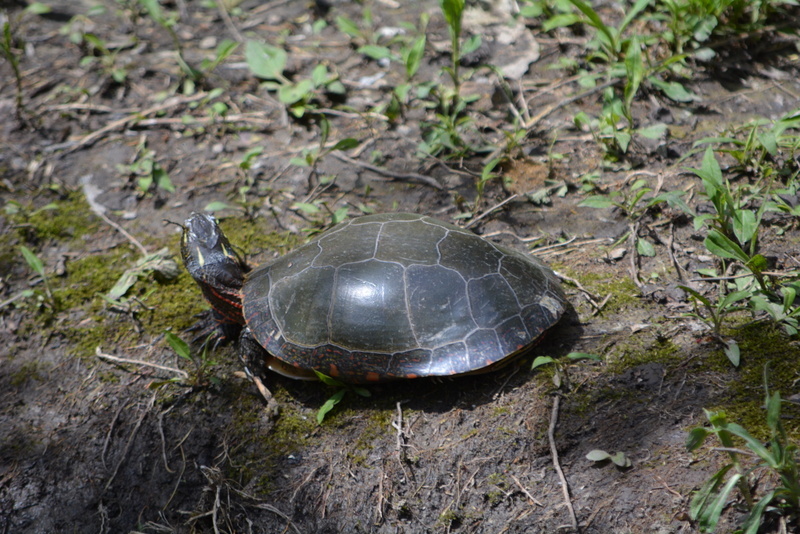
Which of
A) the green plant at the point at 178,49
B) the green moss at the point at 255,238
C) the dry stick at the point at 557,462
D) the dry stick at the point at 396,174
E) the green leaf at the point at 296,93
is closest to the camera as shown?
the dry stick at the point at 557,462

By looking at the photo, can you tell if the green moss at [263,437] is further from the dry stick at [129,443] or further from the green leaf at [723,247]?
the green leaf at [723,247]

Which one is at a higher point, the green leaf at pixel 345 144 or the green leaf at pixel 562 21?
the green leaf at pixel 562 21

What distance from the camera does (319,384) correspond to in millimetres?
3150

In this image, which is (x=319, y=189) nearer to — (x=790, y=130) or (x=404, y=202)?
(x=404, y=202)

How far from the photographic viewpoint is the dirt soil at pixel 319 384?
256 cm

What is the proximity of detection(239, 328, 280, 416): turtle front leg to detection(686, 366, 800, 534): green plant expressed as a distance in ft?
7.07

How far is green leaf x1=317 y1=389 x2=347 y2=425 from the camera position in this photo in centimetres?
294

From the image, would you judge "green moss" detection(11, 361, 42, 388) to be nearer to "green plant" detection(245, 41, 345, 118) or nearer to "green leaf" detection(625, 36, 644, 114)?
"green plant" detection(245, 41, 345, 118)

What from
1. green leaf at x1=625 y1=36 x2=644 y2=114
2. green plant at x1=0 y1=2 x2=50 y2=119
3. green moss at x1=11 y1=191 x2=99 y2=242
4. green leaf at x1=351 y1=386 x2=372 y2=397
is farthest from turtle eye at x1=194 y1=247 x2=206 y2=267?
green plant at x1=0 y1=2 x2=50 y2=119

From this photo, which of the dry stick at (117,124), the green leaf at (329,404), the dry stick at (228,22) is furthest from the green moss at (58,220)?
the green leaf at (329,404)

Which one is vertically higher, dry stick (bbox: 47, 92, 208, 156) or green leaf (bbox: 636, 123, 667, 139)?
green leaf (bbox: 636, 123, 667, 139)

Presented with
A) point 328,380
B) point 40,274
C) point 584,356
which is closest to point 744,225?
point 584,356

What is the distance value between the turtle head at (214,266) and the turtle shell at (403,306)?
25 cm

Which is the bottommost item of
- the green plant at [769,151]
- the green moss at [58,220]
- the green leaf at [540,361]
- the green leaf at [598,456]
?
the green moss at [58,220]
